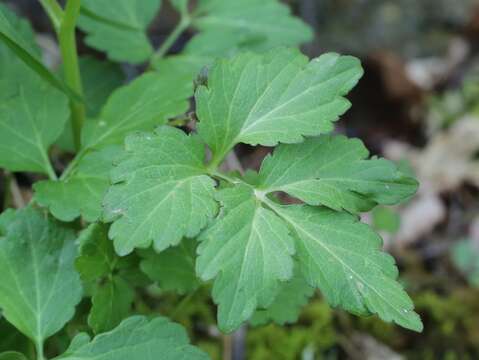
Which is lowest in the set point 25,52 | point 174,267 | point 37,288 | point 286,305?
point 286,305

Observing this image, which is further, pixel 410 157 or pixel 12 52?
pixel 410 157

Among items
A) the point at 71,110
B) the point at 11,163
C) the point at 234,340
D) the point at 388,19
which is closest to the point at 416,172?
the point at 388,19

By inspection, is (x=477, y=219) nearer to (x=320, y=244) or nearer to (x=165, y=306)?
(x=165, y=306)

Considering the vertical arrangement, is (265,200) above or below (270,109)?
Answer: below

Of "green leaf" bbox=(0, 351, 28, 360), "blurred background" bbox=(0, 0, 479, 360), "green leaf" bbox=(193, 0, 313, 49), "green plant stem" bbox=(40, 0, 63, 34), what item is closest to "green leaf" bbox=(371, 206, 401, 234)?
"blurred background" bbox=(0, 0, 479, 360)

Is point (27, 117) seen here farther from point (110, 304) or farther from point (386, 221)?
point (386, 221)

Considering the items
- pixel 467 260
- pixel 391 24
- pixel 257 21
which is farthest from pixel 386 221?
pixel 391 24
